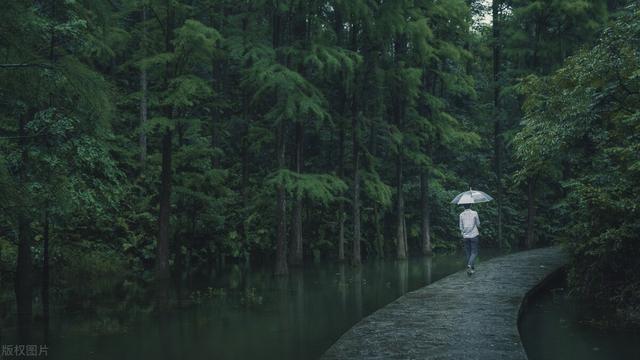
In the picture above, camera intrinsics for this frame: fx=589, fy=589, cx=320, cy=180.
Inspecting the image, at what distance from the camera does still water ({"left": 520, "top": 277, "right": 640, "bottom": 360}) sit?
10.0 meters

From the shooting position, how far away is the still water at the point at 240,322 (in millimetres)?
11039

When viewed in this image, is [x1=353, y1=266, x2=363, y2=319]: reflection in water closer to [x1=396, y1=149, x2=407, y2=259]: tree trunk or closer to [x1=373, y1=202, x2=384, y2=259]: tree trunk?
[x1=396, y1=149, x2=407, y2=259]: tree trunk

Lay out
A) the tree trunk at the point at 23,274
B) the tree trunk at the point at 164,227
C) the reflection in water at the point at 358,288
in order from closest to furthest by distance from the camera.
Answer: the tree trunk at the point at 23,274 < the reflection in water at the point at 358,288 < the tree trunk at the point at 164,227

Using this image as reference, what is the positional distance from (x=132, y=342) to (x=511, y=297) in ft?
26.5

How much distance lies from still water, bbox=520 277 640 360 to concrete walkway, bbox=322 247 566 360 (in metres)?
0.58

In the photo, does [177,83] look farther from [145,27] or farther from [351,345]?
[351,345]

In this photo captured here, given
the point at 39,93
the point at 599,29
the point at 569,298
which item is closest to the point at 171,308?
the point at 39,93

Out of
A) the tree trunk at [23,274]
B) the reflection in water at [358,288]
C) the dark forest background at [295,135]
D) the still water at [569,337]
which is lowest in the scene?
the still water at [569,337]

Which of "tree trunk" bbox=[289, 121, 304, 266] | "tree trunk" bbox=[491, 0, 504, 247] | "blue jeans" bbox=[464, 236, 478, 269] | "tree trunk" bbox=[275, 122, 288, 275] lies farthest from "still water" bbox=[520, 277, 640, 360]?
"tree trunk" bbox=[491, 0, 504, 247]

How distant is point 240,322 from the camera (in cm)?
1362

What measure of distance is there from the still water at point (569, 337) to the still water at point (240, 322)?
3.81 meters

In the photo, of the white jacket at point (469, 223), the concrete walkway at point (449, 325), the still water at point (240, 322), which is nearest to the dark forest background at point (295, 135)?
the still water at point (240, 322)

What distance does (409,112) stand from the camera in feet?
101

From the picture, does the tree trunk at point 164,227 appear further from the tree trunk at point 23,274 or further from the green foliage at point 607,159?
the green foliage at point 607,159
